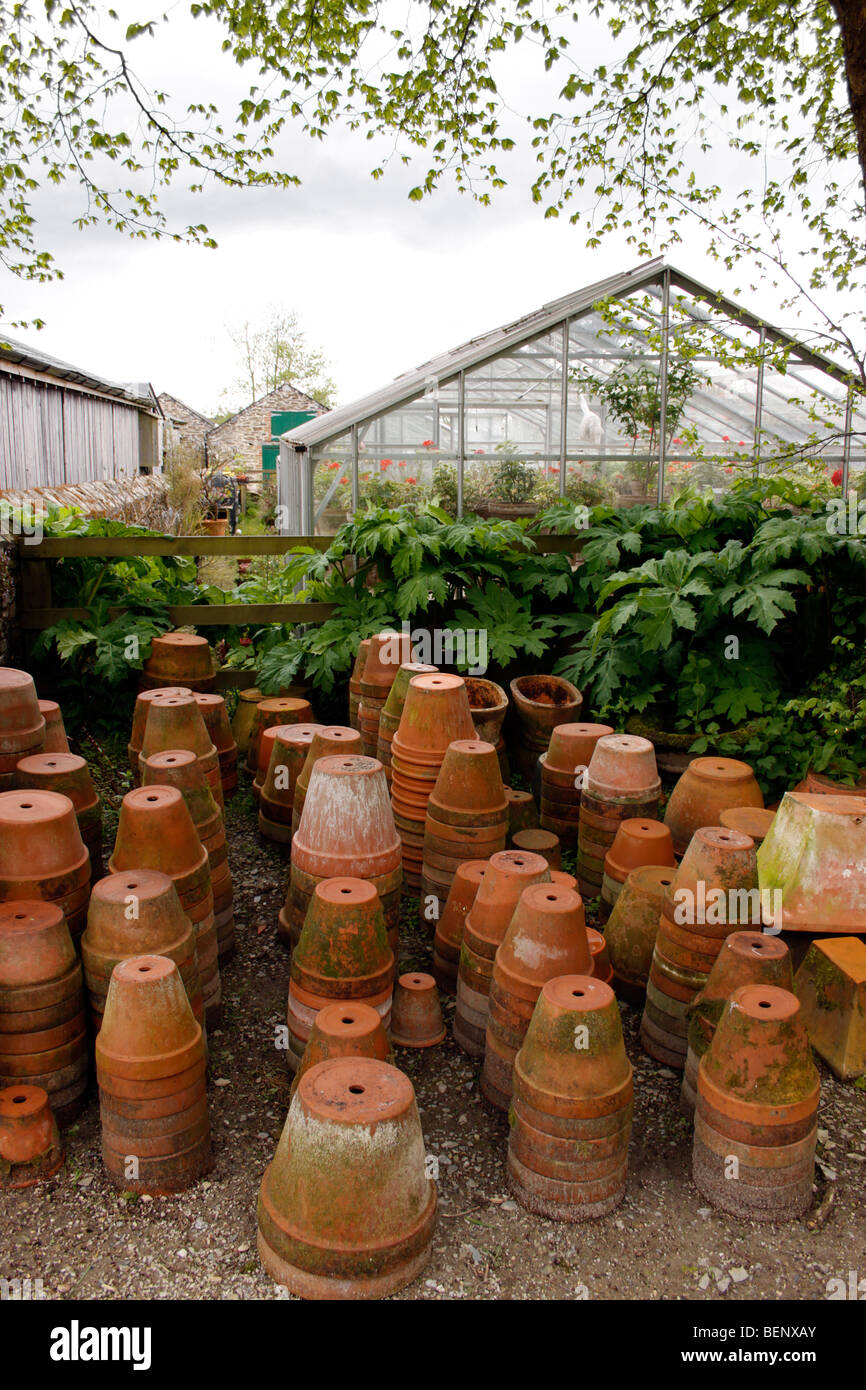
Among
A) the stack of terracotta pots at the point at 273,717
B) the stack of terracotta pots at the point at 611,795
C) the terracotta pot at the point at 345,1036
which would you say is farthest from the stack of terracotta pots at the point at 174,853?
the stack of terracotta pots at the point at 273,717

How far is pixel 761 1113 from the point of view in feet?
8.18

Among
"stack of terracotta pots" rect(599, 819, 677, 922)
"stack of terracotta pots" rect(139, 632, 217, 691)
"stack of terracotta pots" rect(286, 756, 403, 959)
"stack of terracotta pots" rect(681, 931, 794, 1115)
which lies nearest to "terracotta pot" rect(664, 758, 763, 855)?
"stack of terracotta pots" rect(599, 819, 677, 922)

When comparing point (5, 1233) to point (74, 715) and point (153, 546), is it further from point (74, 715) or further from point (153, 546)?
point (153, 546)

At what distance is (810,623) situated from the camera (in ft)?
17.0

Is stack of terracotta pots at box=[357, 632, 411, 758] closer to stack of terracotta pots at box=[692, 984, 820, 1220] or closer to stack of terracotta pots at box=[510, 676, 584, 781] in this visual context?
stack of terracotta pots at box=[510, 676, 584, 781]

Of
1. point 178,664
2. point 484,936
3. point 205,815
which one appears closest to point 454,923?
point 484,936

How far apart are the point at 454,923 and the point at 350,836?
61cm

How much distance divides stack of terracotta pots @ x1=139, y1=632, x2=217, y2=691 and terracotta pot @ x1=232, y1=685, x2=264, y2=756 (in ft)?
0.86

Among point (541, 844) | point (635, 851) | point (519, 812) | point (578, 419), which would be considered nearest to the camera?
point (635, 851)

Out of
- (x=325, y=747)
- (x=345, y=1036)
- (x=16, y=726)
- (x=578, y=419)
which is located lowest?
(x=345, y=1036)

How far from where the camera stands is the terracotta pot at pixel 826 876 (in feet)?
11.1

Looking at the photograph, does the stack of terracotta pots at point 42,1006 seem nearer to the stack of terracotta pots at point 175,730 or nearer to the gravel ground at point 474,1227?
the gravel ground at point 474,1227

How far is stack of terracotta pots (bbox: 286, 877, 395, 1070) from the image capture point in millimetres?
2906

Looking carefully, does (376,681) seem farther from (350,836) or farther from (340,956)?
(340,956)
